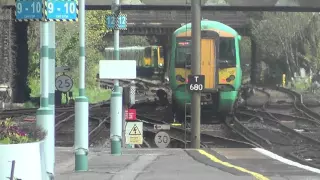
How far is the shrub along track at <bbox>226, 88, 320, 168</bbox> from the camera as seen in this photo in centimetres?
1923

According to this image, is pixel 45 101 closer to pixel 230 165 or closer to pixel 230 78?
pixel 230 165

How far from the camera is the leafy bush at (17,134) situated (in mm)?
7263

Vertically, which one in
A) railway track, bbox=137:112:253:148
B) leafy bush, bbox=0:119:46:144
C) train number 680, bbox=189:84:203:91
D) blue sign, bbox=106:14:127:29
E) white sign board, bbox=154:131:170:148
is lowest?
railway track, bbox=137:112:253:148

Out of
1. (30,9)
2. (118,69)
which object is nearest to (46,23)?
(30,9)

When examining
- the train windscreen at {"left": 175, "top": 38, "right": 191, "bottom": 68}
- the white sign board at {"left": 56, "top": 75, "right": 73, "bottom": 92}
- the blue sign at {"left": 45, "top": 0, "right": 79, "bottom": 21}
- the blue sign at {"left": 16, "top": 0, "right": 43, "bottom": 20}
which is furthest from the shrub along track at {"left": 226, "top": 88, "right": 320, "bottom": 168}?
the blue sign at {"left": 16, "top": 0, "right": 43, "bottom": 20}

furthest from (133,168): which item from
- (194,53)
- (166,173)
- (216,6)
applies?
(216,6)

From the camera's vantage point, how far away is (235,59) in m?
27.2

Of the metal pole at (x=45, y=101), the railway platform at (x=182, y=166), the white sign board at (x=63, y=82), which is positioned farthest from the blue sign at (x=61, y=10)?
the white sign board at (x=63, y=82)

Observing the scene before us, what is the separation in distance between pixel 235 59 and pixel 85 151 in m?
15.7

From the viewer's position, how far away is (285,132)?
2517cm

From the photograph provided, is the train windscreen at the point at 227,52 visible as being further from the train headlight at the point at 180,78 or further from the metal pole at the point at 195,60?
the metal pole at the point at 195,60

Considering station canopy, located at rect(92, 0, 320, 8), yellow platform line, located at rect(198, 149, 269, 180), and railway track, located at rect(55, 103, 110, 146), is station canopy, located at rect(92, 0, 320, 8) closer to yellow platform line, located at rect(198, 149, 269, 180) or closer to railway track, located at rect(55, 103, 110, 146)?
railway track, located at rect(55, 103, 110, 146)

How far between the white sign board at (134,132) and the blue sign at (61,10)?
844cm

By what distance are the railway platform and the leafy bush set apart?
3.80 meters
